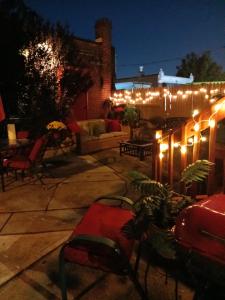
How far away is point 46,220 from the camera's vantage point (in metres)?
3.80

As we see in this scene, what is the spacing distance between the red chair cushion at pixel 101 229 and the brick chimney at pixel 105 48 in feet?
32.6

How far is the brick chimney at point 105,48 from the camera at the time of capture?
38.3ft

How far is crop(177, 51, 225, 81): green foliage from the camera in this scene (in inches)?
1168

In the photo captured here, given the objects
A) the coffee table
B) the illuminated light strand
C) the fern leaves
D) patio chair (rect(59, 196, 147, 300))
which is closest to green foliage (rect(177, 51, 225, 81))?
the illuminated light strand

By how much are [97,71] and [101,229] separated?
10.2m

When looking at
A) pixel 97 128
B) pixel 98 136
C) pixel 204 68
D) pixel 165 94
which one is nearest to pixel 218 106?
pixel 98 136

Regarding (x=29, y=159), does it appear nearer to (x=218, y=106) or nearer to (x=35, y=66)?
(x=218, y=106)

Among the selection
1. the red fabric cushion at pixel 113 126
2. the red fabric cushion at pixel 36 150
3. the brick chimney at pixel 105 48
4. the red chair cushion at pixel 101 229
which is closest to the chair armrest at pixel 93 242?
the red chair cushion at pixel 101 229

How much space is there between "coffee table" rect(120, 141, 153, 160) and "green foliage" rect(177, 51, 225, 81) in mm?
25035

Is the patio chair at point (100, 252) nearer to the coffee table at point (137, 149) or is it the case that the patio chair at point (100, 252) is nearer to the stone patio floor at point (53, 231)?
the stone patio floor at point (53, 231)

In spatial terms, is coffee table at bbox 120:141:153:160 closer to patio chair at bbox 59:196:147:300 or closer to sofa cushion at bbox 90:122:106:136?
sofa cushion at bbox 90:122:106:136

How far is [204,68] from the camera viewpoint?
1165 inches

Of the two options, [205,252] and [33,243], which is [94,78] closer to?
[33,243]

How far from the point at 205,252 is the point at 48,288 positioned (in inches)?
62.3
